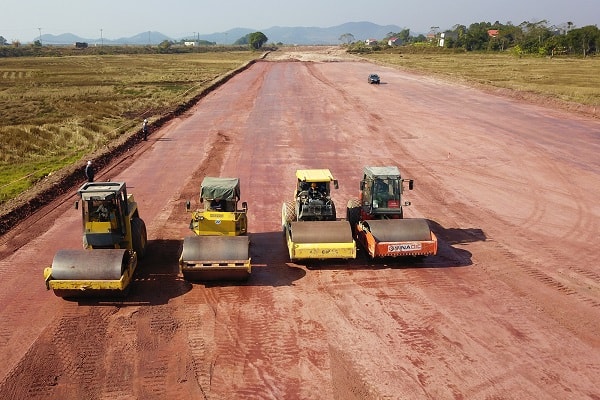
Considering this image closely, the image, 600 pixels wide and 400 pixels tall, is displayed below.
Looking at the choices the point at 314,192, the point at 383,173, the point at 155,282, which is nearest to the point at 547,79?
the point at 383,173

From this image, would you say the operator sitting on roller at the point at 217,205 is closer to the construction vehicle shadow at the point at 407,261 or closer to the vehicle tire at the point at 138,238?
the vehicle tire at the point at 138,238

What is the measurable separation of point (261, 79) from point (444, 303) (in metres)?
59.9

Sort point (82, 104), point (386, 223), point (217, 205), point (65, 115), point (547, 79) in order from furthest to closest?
point (547, 79) < point (82, 104) < point (65, 115) < point (386, 223) < point (217, 205)

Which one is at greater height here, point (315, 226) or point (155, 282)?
point (315, 226)

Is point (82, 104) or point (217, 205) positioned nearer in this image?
point (217, 205)

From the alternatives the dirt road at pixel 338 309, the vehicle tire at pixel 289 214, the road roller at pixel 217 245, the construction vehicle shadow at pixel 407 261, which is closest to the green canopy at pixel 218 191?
Answer: the road roller at pixel 217 245

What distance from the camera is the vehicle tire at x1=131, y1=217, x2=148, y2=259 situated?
46.2 ft

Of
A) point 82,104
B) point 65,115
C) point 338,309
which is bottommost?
point 338,309

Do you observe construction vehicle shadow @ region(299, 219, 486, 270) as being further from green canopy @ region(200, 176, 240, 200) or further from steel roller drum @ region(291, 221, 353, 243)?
green canopy @ region(200, 176, 240, 200)

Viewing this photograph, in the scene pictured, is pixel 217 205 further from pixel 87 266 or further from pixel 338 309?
pixel 338 309

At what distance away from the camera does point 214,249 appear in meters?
12.9

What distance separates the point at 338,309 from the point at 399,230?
3.44 m

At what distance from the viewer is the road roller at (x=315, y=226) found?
13711 millimetres

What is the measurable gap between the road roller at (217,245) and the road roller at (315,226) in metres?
1.53
